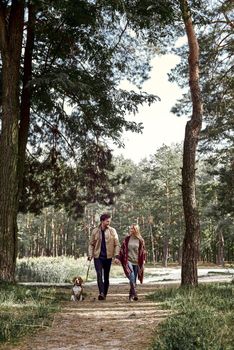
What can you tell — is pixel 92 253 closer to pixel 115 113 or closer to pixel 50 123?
pixel 115 113

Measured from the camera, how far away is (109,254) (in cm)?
951

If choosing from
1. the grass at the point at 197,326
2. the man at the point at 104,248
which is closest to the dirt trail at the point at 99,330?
the grass at the point at 197,326

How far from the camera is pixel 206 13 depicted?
12.2 metres

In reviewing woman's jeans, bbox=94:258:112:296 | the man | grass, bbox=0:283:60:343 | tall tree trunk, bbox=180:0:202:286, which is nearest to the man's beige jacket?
the man

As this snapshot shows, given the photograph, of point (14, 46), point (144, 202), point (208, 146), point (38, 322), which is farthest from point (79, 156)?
point (144, 202)

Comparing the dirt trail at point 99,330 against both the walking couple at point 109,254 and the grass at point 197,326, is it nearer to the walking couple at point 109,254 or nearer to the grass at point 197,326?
the grass at point 197,326

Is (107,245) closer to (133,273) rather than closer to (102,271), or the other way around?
(102,271)

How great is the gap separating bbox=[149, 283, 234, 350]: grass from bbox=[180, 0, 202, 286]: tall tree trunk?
2.84 metres

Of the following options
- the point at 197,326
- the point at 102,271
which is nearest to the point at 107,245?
the point at 102,271

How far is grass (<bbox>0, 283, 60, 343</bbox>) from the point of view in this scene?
5312mm

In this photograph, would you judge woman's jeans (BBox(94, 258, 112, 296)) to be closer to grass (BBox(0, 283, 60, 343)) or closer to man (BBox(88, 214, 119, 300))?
man (BBox(88, 214, 119, 300))

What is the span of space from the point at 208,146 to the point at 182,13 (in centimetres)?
1013

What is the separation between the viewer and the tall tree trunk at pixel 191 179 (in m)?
10.4

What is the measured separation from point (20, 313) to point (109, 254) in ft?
11.3
